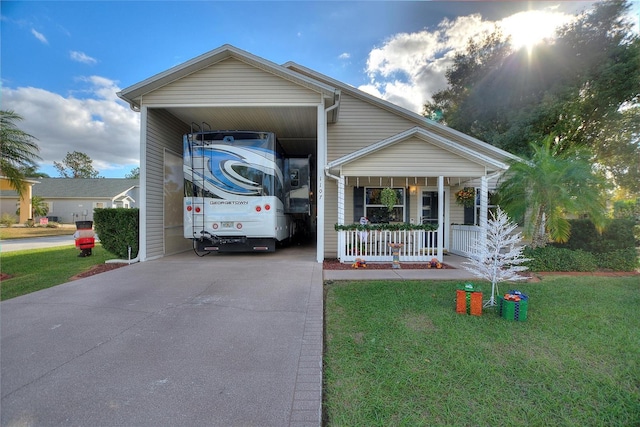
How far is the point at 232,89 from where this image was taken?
770 centimetres

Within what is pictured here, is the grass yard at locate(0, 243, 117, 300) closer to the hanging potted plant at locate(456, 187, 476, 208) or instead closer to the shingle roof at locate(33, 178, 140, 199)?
the hanging potted plant at locate(456, 187, 476, 208)

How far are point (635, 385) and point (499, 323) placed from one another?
1347mm

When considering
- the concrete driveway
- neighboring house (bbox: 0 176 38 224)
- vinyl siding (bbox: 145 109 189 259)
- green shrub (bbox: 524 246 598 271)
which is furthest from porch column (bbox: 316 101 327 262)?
neighboring house (bbox: 0 176 38 224)

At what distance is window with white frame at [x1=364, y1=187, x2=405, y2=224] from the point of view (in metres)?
9.80

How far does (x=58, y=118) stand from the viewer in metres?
16.6

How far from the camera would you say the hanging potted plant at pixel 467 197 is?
9.79 meters

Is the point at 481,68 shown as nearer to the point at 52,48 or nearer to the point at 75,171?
the point at 52,48

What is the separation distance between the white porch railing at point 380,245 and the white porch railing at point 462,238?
1639mm

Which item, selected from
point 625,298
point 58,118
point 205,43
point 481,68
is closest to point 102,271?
point 205,43

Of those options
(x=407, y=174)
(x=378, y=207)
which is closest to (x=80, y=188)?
(x=378, y=207)

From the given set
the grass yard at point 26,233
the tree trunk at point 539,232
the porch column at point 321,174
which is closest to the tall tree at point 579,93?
the tree trunk at point 539,232

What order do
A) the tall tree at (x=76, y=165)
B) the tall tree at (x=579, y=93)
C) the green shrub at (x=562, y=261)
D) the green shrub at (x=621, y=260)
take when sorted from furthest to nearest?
the tall tree at (x=76, y=165)
the tall tree at (x=579, y=93)
the green shrub at (x=621, y=260)
the green shrub at (x=562, y=261)

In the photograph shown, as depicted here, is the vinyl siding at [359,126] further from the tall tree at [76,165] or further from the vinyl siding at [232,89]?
the tall tree at [76,165]

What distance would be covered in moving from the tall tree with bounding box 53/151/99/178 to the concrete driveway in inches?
2799
